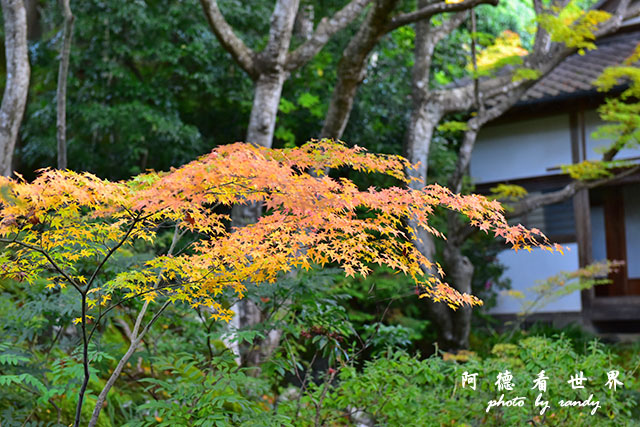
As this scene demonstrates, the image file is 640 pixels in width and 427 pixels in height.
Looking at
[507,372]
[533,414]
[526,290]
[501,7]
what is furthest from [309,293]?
[501,7]

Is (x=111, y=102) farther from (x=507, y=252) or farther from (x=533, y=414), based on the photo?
(x=533, y=414)

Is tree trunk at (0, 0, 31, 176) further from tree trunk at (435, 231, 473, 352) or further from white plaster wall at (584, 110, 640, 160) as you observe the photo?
white plaster wall at (584, 110, 640, 160)

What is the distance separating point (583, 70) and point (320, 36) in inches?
272

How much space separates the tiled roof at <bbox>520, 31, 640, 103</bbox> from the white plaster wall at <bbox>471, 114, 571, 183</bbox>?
2.45ft

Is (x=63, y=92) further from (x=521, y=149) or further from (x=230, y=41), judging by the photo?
(x=521, y=149)

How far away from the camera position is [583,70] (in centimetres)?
1215

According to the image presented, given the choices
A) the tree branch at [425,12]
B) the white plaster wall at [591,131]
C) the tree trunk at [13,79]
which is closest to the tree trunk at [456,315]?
the tree branch at [425,12]

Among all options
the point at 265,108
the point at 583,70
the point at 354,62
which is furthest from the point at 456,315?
the point at 583,70

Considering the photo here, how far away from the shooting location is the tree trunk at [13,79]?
256 inches

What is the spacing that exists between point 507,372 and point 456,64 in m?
9.10

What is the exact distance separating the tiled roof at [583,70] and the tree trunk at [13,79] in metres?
8.67

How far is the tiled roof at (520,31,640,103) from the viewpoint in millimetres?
11578

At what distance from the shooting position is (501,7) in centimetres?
1956

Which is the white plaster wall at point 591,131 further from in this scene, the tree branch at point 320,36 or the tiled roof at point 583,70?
the tree branch at point 320,36
